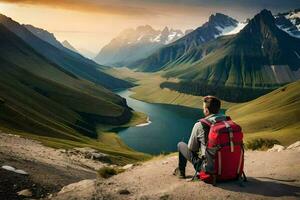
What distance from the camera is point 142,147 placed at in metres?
182

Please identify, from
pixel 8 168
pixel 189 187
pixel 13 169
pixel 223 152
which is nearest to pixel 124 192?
pixel 189 187

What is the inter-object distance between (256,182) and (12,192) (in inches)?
455

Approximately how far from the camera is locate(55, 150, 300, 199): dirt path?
695 inches

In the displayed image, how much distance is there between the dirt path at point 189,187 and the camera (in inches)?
695

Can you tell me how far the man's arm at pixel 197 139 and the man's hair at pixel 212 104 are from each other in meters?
0.84

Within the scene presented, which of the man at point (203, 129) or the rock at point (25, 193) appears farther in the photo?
the rock at point (25, 193)

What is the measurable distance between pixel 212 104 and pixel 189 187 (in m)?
3.94

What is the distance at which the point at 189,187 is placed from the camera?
1847 cm

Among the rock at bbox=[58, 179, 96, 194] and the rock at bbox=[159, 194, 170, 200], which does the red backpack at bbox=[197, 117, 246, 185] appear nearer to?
the rock at bbox=[159, 194, 170, 200]

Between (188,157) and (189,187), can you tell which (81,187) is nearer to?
(189,187)

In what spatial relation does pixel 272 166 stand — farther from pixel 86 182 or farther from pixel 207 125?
pixel 86 182

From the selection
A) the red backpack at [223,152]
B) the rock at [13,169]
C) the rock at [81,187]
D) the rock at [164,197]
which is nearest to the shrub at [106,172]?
the rock at [81,187]

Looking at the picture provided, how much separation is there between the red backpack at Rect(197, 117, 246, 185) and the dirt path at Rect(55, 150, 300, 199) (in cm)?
51

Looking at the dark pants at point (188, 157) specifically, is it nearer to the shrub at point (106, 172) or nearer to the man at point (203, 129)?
the man at point (203, 129)
